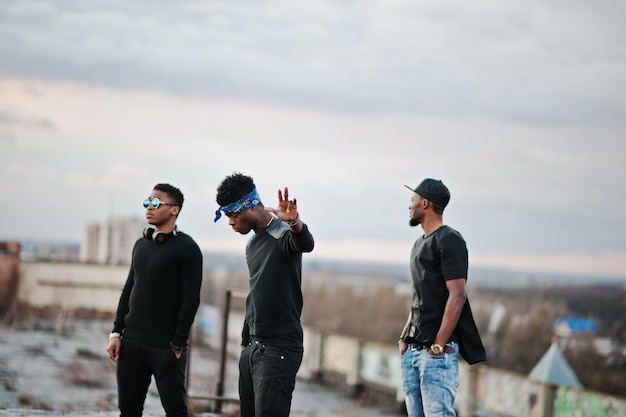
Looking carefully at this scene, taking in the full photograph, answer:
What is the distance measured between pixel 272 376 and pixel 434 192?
55.3 inches

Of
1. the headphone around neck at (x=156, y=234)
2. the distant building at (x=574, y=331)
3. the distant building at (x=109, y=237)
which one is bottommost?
the distant building at (x=574, y=331)

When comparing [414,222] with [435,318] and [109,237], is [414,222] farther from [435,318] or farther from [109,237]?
[109,237]

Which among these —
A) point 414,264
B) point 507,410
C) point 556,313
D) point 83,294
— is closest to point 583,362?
point 556,313

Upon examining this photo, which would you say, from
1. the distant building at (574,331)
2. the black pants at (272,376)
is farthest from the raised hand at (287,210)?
the distant building at (574,331)

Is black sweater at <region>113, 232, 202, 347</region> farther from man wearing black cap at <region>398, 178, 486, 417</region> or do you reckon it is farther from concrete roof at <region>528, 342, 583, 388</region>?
concrete roof at <region>528, 342, 583, 388</region>

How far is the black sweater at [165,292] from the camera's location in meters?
5.59

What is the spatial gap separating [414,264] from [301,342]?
0.79 m

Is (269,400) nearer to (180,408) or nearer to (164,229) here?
(180,408)

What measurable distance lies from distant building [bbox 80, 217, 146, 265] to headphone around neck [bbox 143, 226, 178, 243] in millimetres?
101138

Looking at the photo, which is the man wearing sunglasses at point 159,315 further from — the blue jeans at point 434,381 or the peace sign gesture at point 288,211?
the blue jeans at point 434,381

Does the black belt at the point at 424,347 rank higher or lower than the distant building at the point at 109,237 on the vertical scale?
lower

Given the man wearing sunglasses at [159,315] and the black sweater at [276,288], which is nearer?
the black sweater at [276,288]

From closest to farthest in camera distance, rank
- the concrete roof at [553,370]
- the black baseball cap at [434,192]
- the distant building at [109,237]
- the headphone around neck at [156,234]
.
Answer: the black baseball cap at [434,192] < the headphone around neck at [156,234] < the concrete roof at [553,370] < the distant building at [109,237]

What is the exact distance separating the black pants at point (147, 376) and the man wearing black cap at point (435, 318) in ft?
4.30
